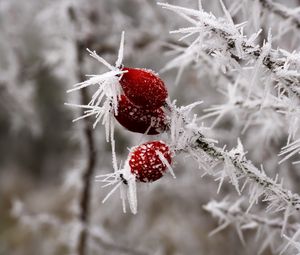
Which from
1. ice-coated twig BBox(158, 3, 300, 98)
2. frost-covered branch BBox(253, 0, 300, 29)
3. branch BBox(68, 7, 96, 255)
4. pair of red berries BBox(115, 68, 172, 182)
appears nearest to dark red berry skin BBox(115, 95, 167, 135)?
pair of red berries BBox(115, 68, 172, 182)

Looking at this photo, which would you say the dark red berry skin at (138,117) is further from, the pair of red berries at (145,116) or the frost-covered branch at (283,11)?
the frost-covered branch at (283,11)

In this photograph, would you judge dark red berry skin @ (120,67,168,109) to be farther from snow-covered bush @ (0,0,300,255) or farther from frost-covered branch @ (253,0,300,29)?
frost-covered branch @ (253,0,300,29)

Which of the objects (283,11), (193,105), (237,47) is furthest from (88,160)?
(237,47)

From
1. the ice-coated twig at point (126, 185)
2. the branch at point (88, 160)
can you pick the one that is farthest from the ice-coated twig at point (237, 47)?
the branch at point (88, 160)

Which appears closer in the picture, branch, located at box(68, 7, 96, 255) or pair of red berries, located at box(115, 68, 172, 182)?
pair of red berries, located at box(115, 68, 172, 182)

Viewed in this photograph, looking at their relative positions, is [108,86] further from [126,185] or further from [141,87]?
[126,185]

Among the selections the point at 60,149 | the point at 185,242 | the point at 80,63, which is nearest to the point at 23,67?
the point at 80,63

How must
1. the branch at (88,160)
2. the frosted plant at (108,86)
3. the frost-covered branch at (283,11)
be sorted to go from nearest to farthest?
the frosted plant at (108,86)
the frost-covered branch at (283,11)
the branch at (88,160)

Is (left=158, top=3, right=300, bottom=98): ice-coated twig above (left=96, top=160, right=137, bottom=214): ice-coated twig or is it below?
above
